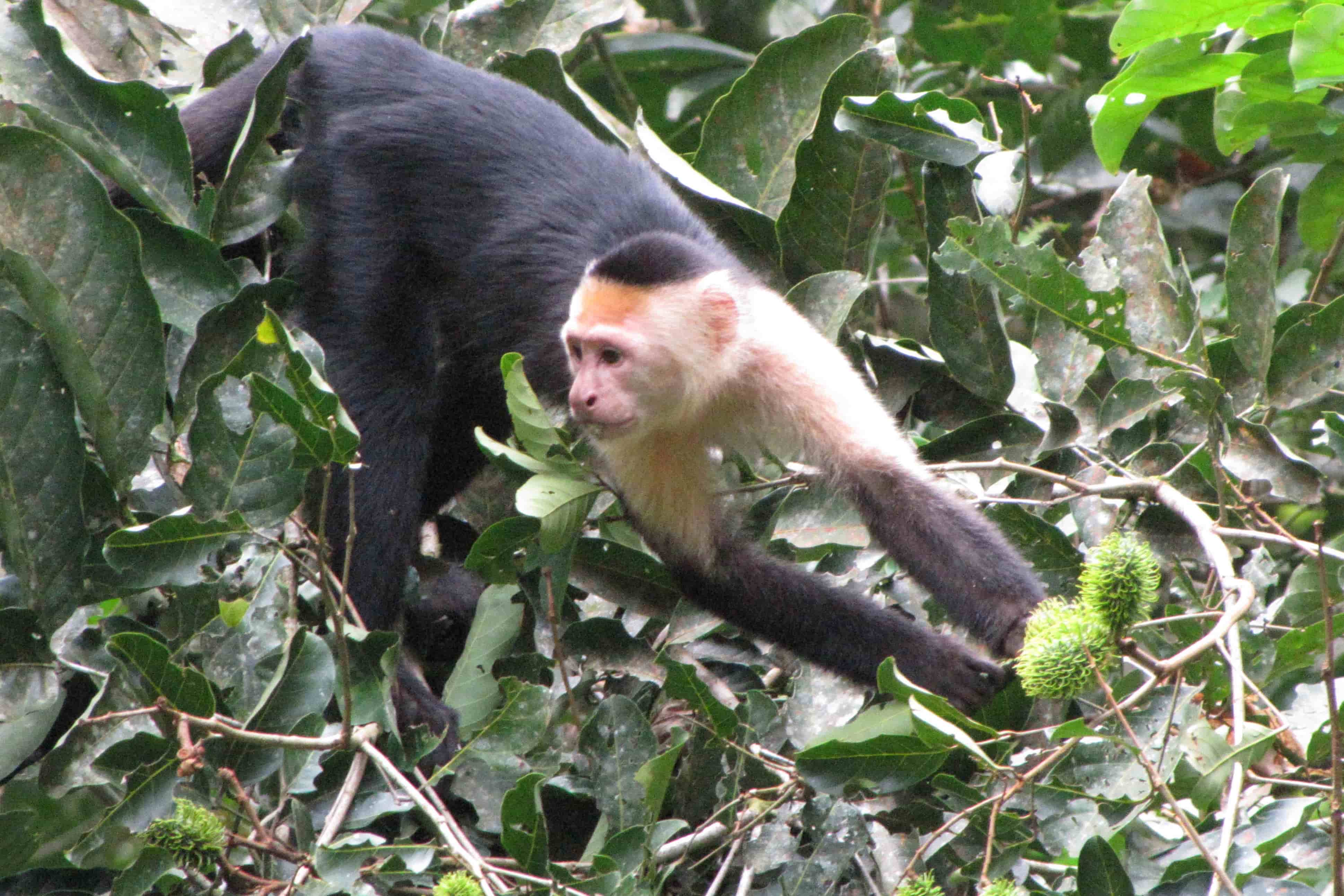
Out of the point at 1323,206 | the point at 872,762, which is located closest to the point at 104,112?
the point at 872,762

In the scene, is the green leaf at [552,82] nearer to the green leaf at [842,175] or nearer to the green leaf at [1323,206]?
the green leaf at [842,175]

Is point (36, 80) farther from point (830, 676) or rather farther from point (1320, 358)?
point (1320, 358)

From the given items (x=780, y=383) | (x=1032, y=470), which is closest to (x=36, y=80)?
(x=780, y=383)

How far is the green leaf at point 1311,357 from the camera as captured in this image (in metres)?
2.52

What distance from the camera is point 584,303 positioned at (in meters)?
3.04

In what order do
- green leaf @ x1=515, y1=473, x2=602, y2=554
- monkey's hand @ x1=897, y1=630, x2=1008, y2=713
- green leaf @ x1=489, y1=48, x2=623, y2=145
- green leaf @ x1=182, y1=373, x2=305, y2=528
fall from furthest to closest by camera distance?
green leaf @ x1=489, y1=48, x2=623, y2=145
monkey's hand @ x1=897, y1=630, x2=1008, y2=713
green leaf @ x1=515, y1=473, x2=602, y2=554
green leaf @ x1=182, y1=373, x2=305, y2=528

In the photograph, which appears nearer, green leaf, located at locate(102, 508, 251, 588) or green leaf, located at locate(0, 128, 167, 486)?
green leaf, located at locate(102, 508, 251, 588)

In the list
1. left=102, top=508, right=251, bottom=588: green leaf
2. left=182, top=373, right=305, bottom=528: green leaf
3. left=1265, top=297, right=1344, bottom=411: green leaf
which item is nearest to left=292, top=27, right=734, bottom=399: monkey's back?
left=182, top=373, right=305, bottom=528: green leaf

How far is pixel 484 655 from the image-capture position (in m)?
2.65

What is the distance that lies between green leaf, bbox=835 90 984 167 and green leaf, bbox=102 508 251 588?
1.49 meters

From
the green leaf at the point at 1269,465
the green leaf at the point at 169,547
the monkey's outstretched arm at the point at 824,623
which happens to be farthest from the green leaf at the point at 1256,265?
the green leaf at the point at 169,547

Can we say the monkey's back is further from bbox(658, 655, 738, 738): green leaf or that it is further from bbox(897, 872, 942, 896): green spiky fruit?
bbox(897, 872, 942, 896): green spiky fruit

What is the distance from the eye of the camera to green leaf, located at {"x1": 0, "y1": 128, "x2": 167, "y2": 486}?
7.34ft

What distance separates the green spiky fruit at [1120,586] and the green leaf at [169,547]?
132 cm
